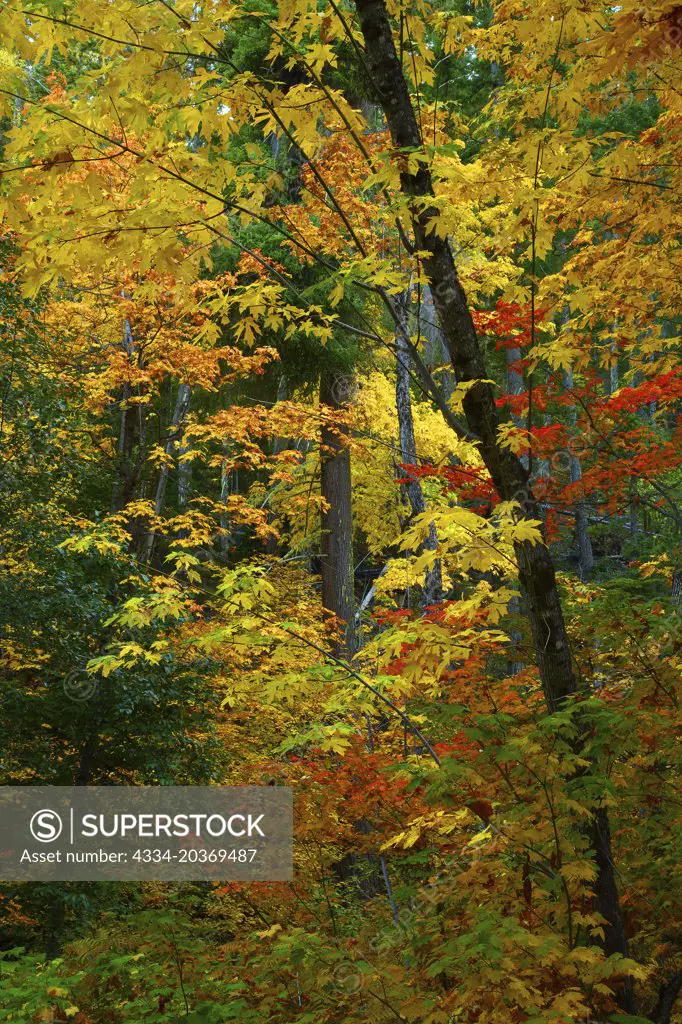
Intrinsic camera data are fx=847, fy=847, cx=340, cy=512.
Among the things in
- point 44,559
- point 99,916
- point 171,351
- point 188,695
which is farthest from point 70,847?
point 171,351

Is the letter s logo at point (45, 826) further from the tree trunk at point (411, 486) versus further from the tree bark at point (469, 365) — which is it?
the tree bark at point (469, 365)

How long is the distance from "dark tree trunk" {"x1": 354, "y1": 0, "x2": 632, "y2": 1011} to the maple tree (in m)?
0.01

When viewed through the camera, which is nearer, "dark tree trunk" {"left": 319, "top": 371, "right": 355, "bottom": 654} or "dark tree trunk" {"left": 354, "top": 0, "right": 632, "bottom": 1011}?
"dark tree trunk" {"left": 354, "top": 0, "right": 632, "bottom": 1011}

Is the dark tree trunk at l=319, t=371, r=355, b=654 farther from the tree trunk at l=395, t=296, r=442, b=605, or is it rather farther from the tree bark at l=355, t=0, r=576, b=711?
the tree bark at l=355, t=0, r=576, b=711

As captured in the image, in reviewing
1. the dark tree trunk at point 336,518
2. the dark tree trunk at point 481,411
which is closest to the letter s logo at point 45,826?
the dark tree trunk at point 336,518

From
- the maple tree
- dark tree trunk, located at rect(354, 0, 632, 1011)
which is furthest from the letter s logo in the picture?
dark tree trunk, located at rect(354, 0, 632, 1011)

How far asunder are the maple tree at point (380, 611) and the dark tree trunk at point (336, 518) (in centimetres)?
88

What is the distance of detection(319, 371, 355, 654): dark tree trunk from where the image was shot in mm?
12672

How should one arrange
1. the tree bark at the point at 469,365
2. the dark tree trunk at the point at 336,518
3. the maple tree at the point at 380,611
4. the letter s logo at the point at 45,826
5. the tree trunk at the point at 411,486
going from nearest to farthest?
the maple tree at the point at 380,611 < the tree bark at the point at 469,365 < the letter s logo at the point at 45,826 < the tree trunk at the point at 411,486 < the dark tree trunk at the point at 336,518

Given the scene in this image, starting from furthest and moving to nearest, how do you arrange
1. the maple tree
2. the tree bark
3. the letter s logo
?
the letter s logo < the tree bark < the maple tree

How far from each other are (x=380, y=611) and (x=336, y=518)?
14.8 feet

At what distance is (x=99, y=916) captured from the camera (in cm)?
929

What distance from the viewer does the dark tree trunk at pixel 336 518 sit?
1267 cm

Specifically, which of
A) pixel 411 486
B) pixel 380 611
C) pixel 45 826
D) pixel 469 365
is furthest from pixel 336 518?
pixel 469 365
